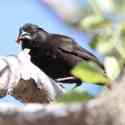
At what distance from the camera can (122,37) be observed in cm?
60

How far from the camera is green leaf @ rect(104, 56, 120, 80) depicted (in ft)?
2.06

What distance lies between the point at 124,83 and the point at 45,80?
1726 mm

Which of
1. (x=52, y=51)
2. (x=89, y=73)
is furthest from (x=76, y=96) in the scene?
(x=52, y=51)

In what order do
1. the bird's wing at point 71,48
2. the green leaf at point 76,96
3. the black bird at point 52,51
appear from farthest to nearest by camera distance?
1. the bird's wing at point 71,48
2. the black bird at point 52,51
3. the green leaf at point 76,96

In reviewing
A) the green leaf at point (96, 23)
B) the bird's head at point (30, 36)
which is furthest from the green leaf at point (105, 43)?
the bird's head at point (30, 36)

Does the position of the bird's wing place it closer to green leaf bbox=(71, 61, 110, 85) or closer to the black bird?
the black bird

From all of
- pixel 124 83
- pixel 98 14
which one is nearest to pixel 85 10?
pixel 98 14

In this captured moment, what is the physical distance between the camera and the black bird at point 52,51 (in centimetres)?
429

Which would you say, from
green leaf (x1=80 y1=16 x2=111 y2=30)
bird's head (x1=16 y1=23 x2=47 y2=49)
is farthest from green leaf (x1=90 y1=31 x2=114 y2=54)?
bird's head (x1=16 y1=23 x2=47 y2=49)

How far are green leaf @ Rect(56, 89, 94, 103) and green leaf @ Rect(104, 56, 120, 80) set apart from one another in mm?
62

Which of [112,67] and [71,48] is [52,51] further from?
[112,67]

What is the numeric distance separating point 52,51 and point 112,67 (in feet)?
12.8

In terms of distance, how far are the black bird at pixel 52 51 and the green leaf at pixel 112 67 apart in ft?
11.0

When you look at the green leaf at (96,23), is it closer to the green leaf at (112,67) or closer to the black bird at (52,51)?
the green leaf at (112,67)
